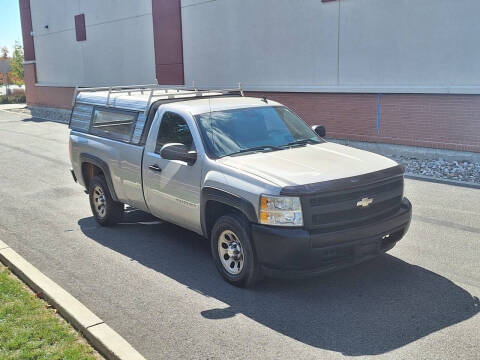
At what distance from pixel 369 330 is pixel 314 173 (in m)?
1.61

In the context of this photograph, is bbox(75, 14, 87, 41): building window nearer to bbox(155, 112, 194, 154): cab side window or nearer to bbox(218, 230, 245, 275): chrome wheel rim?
bbox(155, 112, 194, 154): cab side window

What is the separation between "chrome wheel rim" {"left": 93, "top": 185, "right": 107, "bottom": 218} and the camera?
27.5 ft

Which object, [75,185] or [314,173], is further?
[75,185]

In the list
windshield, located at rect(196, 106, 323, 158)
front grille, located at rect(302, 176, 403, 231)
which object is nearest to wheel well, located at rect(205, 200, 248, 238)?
windshield, located at rect(196, 106, 323, 158)

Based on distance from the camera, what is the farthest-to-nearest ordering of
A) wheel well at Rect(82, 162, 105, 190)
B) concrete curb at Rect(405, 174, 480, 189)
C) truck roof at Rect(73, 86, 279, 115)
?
concrete curb at Rect(405, 174, 480, 189) → wheel well at Rect(82, 162, 105, 190) → truck roof at Rect(73, 86, 279, 115)

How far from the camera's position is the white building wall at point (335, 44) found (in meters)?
13.1

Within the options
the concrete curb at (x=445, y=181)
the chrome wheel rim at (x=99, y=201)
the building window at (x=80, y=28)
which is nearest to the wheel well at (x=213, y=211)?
the chrome wheel rim at (x=99, y=201)

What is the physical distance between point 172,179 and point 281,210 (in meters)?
1.85

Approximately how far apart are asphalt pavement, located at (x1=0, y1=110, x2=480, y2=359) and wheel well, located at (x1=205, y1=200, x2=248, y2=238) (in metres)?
0.61

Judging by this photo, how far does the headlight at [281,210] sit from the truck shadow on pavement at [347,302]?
834 mm

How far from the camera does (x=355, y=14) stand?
1516 cm

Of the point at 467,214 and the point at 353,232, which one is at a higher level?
the point at 353,232

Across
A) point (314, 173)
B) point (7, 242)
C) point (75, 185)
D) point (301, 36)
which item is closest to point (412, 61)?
point (301, 36)

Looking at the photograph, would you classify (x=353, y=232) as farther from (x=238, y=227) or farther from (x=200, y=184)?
(x=200, y=184)
